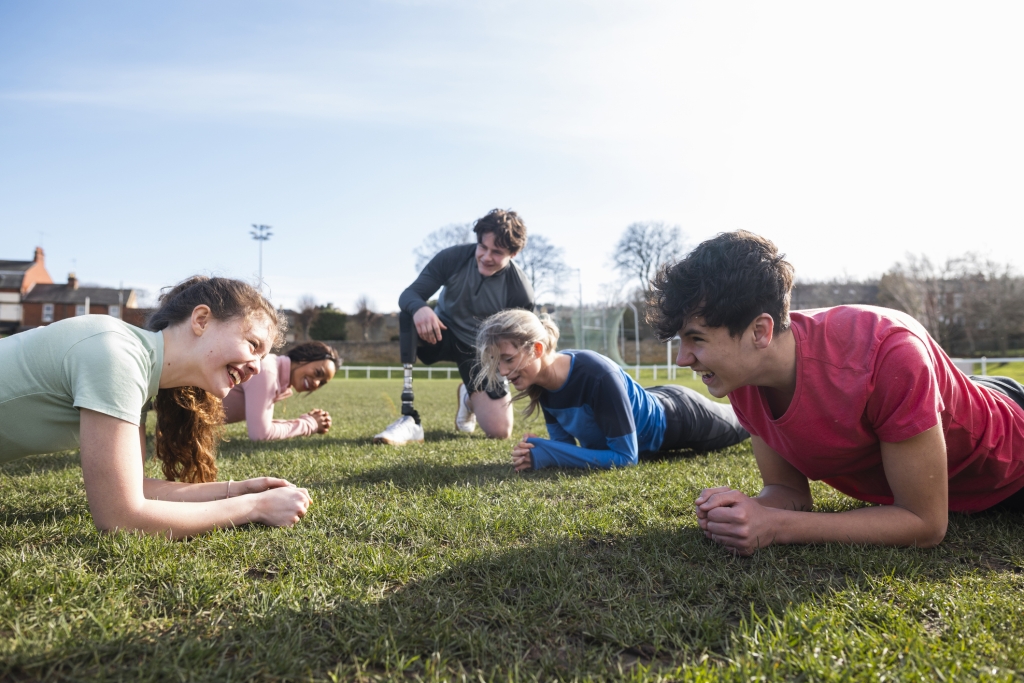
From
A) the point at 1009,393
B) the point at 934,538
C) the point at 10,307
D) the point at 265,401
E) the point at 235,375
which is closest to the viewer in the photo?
the point at 934,538

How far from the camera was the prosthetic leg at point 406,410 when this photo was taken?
232 inches

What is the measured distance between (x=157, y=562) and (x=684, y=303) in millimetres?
2075

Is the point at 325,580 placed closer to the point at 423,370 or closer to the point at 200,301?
the point at 200,301

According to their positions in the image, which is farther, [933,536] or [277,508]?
[277,508]

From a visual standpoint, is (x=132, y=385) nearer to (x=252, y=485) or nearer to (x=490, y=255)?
(x=252, y=485)

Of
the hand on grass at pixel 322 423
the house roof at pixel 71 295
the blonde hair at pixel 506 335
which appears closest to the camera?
the blonde hair at pixel 506 335

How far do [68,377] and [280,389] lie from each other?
3960 millimetres

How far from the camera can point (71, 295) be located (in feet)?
223

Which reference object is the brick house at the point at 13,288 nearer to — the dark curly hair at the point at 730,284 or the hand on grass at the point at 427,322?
the hand on grass at the point at 427,322

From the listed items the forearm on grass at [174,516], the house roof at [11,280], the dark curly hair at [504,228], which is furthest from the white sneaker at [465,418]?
the house roof at [11,280]

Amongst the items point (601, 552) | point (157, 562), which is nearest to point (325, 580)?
point (157, 562)

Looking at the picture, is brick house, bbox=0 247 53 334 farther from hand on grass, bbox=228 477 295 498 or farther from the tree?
hand on grass, bbox=228 477 295 498

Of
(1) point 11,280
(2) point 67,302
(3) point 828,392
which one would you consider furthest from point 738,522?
(1) point 11,280

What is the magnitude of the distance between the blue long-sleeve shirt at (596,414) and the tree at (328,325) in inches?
1963
